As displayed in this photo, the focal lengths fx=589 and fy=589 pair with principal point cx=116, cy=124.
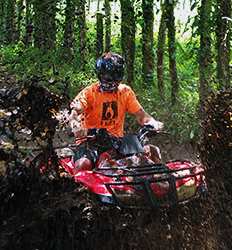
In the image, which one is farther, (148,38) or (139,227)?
(148,38)

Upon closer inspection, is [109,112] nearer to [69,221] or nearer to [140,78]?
[69,221]

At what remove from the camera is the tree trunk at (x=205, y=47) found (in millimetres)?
10906

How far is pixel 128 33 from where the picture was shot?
13656 mm

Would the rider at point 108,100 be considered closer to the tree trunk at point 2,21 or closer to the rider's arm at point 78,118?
the rider's arm at point 78,118

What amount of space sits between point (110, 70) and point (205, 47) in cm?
475

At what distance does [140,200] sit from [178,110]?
713 centimetres

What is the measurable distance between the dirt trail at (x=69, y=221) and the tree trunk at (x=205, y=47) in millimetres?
5791

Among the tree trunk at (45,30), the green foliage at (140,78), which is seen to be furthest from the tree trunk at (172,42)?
the tree trunk at (45,30)

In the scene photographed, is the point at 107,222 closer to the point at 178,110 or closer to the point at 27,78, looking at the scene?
the point at 27,78

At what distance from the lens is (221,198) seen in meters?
5.90

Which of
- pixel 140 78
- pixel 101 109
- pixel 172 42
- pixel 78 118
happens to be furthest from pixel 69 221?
pixel 140 78

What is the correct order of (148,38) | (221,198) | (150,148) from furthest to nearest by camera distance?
(148,38) < (150,148) < (221,198)

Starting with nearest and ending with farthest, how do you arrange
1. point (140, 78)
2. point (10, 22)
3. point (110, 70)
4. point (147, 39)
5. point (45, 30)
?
point (110, 70), point (147, 39), point (140, 78), point (45, 30), point (10, 22)

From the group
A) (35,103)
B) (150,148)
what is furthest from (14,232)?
(150,148)
